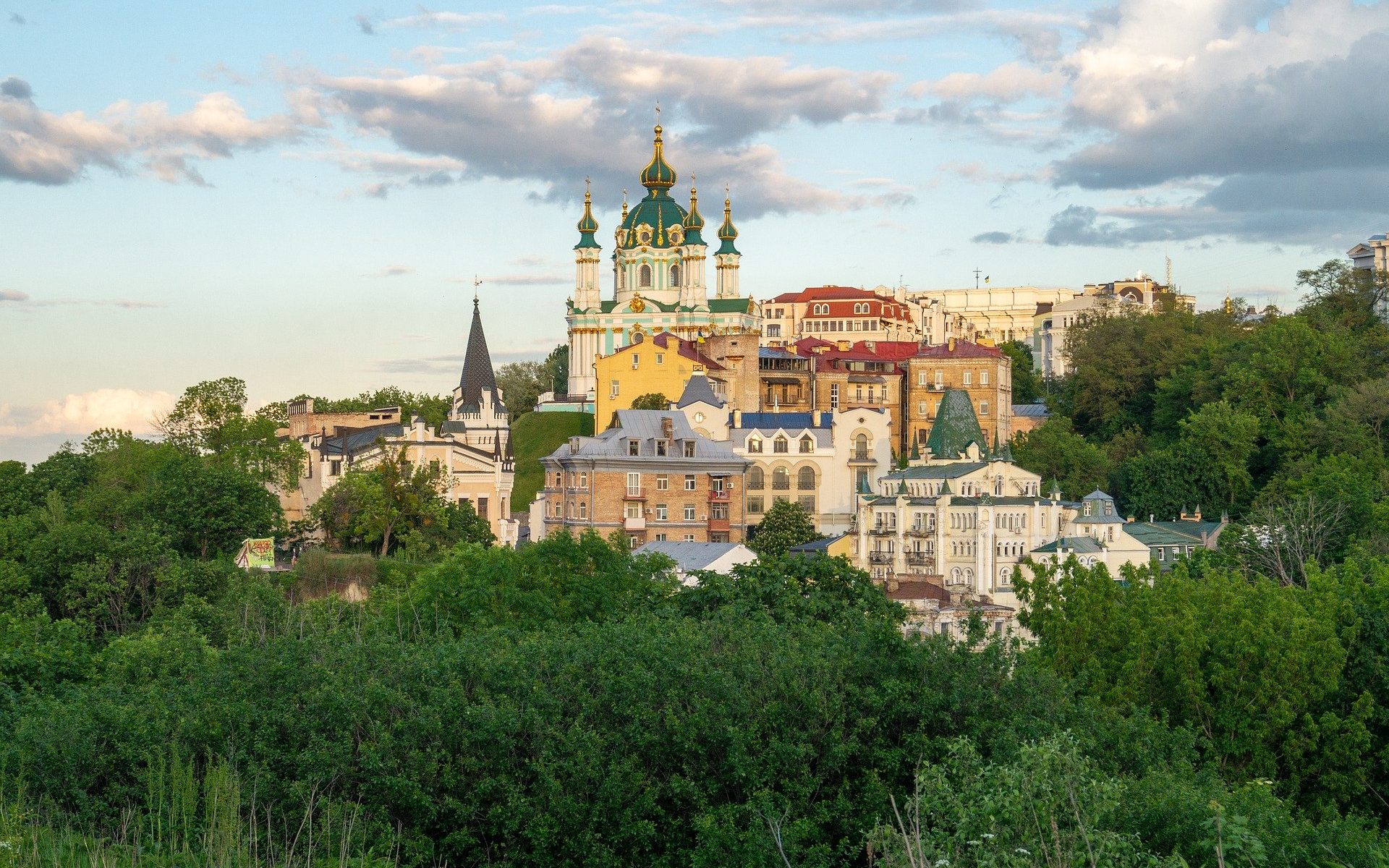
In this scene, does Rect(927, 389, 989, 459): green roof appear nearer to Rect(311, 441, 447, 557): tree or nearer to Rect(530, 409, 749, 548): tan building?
Rect(530, 409, 749, 548): tan building

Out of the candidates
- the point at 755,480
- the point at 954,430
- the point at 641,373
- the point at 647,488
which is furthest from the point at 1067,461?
the point at 641,373

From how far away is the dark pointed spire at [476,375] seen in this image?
88.3 meters

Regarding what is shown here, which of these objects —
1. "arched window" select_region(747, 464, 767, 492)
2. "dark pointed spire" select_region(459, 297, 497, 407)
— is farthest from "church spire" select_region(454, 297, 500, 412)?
"arched window" select_region(747, 464, 767, 492)

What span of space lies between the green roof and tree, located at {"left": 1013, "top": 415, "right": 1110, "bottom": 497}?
3.38 meters

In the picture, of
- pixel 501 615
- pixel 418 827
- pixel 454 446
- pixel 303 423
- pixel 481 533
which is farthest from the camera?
pixel 303 423

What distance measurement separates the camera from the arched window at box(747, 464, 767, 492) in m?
71.8

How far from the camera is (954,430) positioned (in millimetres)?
70438

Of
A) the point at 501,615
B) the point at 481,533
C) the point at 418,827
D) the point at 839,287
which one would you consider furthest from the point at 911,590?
the point at 839,287

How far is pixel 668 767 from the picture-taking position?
2203 centimetres

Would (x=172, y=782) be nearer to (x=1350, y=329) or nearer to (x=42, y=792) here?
(x=42, y=792)

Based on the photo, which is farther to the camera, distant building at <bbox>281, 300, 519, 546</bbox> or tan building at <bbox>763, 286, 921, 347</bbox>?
tan building at <bbox>763, 286, 921, 347</bbox>

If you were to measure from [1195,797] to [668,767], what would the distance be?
21.4ft

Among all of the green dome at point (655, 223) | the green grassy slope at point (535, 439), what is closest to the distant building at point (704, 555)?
the green grassy slope at point (535, 439)

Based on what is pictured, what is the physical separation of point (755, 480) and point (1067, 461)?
13.5 metres
